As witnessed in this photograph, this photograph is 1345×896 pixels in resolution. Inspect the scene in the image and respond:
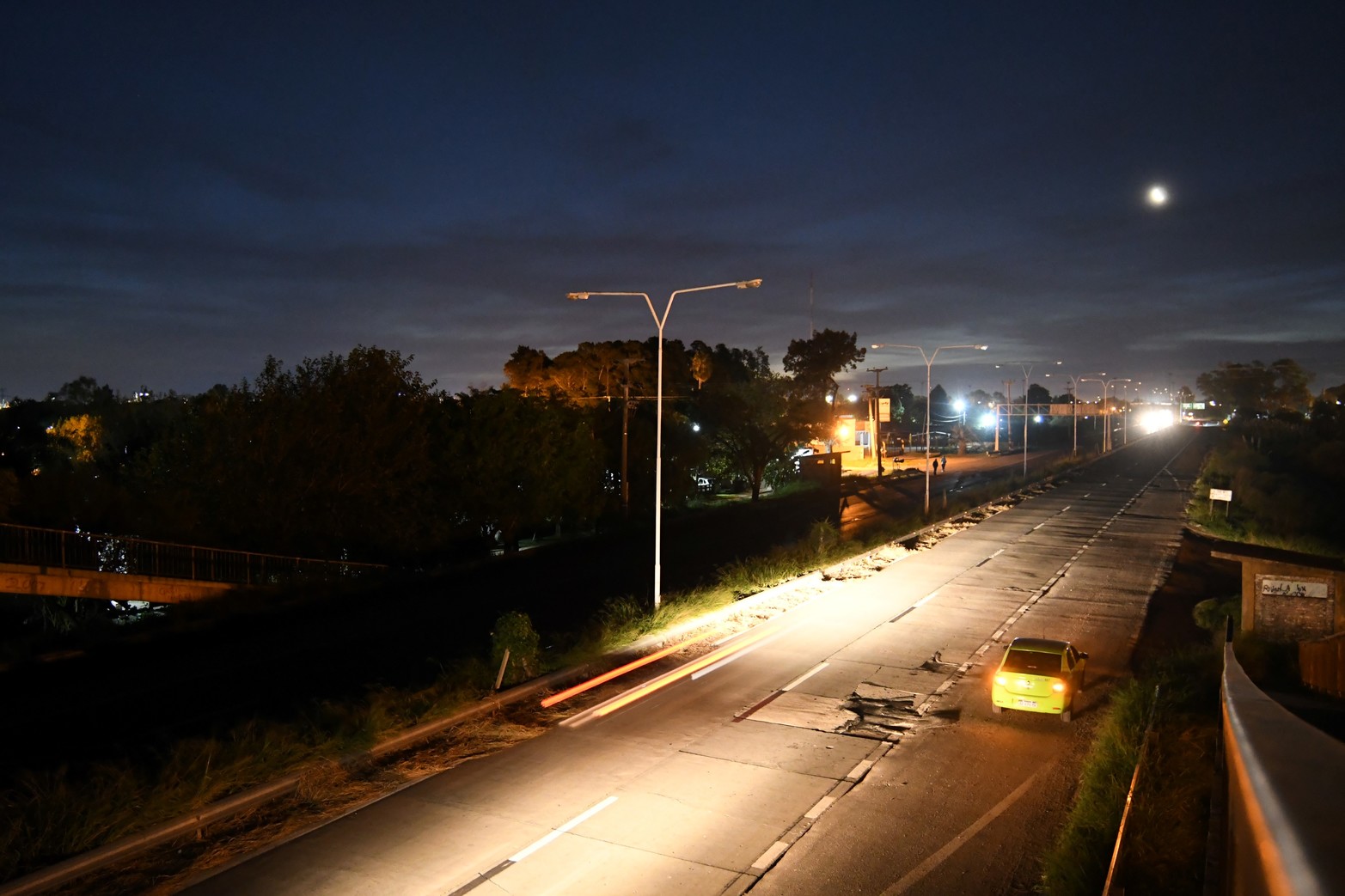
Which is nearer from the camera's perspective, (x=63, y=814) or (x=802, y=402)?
(x=63, y=814)

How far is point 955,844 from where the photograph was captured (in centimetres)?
1033

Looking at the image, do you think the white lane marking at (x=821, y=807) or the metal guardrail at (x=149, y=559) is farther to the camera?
the metal guardrail at (x=149, y=559)

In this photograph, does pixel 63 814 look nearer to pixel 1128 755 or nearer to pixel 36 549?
pixel 1128 755

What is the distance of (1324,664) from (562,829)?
16.8 metres

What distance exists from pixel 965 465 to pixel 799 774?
8594cm

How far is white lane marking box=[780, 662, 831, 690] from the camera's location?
17.5 m

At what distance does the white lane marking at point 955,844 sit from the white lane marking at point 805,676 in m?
5.50

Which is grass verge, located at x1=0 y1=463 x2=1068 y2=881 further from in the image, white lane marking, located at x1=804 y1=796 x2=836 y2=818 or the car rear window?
the car rear window

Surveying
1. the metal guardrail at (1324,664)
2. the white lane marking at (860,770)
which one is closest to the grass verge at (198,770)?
the white lane marking at (860,770)

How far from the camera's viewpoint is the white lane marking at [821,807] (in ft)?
36.6

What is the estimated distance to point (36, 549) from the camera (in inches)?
1029

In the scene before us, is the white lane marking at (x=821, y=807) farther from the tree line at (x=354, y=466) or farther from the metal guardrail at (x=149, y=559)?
the tree line at (x=354, y=466)

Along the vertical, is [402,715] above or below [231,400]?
below

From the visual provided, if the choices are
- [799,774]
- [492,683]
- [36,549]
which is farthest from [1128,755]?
[36,549]
